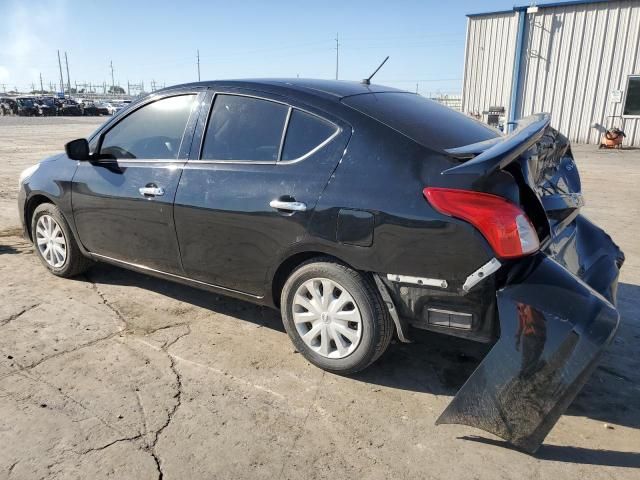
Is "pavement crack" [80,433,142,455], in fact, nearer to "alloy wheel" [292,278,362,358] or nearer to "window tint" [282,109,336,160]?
"alloy wheel" [292,278,362,358]

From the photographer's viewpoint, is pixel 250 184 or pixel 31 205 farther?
pixel 31 205

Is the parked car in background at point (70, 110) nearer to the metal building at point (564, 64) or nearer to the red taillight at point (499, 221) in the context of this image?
the metal building at point (564, 64)

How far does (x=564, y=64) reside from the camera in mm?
17906

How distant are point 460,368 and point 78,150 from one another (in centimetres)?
332

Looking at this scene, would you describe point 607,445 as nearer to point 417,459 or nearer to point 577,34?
point 417,459

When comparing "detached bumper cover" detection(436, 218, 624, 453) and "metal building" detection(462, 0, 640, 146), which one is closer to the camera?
"detached bumper cover" detection(436, 218, 624, 453)

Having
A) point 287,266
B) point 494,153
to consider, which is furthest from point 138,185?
point 494,153

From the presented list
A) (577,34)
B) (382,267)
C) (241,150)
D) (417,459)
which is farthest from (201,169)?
(577,34)

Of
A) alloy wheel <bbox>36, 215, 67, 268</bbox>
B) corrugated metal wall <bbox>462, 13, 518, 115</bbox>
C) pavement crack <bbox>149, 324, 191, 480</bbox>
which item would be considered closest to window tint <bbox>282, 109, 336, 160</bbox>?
pavement crack <bbox>149, 324, 191, 480</bbox>

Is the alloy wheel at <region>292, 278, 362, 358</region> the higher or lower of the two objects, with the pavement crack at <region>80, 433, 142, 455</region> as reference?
higher

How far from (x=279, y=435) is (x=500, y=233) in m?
1.47

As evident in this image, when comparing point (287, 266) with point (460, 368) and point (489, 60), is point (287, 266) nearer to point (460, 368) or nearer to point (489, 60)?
point (460, 368)

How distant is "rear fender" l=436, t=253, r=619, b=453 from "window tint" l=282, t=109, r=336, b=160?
4.41 feet

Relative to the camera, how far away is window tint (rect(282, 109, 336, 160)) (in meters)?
3.06
